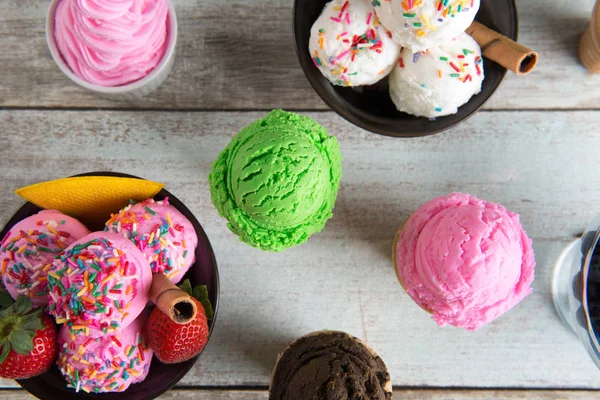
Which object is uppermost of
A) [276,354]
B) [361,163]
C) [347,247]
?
[361,163]

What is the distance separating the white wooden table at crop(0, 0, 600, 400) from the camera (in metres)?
1.18

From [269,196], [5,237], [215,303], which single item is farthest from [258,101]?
[5,237]

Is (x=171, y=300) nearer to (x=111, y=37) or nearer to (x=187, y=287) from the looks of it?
(x=187, y=287)

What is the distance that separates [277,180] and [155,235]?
9.5 inches

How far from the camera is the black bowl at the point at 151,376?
941 mm

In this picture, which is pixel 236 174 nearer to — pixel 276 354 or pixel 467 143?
pixel 276 354

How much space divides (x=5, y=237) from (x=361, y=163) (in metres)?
0.74

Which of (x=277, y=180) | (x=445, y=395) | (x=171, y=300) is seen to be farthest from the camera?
(x=445, y=395)

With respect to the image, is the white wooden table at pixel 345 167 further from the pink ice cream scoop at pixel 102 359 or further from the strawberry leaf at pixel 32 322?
the strawberry leaf at pixel 32 322

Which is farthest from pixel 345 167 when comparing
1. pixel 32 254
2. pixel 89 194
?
pixel 32 254

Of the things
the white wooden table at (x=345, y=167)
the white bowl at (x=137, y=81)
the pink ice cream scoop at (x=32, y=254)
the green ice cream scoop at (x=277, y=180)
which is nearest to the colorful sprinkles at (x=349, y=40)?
the green ice cream scoop at (x=277, y=180)

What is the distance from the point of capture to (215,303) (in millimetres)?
968

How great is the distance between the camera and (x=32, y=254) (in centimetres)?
91

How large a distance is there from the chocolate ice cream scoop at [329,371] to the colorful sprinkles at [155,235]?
11.3 inches
